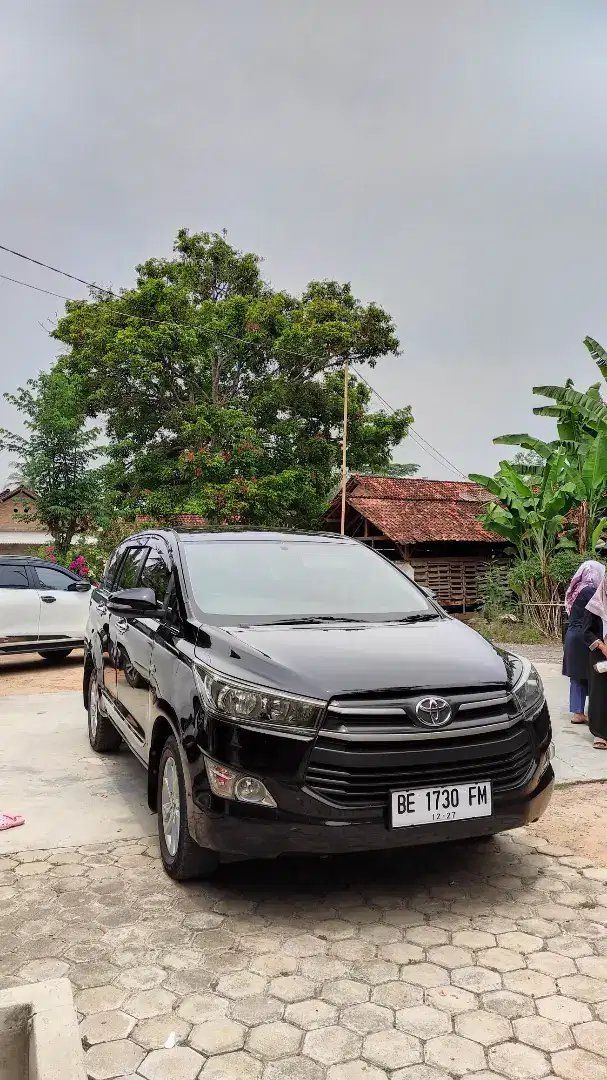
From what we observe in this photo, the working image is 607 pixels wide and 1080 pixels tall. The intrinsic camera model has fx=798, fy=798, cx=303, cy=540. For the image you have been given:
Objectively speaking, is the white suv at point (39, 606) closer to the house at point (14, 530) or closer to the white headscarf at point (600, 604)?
the white headscarf at point (600, 604)

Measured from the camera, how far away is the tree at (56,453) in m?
18.3

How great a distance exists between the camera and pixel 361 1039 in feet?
8.41

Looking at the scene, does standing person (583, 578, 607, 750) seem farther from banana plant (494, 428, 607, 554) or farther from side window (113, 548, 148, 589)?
banana plant (494, 428, 607, 554)

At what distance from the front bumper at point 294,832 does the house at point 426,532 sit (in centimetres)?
1757

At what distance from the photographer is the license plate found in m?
3.18

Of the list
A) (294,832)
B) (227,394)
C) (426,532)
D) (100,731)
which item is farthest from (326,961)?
A: (227,394)

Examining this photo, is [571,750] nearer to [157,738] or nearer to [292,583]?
Answer: [292,583]

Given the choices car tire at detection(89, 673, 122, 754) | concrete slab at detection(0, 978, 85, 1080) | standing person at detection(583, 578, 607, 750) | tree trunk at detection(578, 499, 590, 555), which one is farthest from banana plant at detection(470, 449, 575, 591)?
concrete slab at detection(0, 978, 85, 1080)

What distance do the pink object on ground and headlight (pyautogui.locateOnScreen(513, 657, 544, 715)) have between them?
2.98 metres

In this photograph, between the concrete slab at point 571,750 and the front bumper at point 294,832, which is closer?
the front bumper at point 294,832

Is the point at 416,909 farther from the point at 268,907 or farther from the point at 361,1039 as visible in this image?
the point at 361,1039

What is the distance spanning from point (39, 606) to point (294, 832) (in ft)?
29.4

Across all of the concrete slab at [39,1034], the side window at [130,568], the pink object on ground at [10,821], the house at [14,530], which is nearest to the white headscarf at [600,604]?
the side window at [130,568]

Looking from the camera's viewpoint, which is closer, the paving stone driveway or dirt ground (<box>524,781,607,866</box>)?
the paving stone driveway
